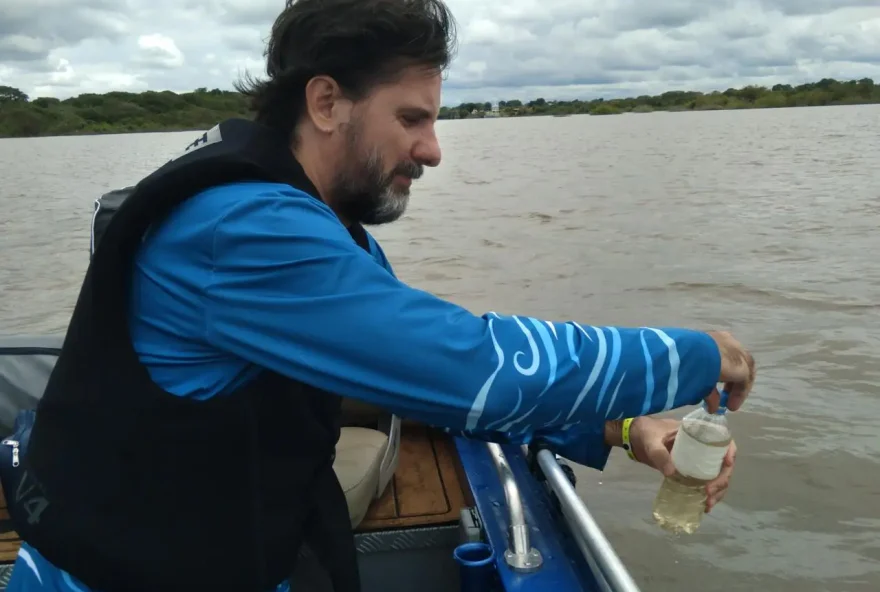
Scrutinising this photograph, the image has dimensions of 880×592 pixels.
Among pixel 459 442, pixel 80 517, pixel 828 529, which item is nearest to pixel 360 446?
pixel 459 442

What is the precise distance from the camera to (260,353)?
1.29 metres

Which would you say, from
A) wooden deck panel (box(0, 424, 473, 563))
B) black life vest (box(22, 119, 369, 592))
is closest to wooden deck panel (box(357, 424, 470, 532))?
wooden deck panel (box(0, 424, 473, 563))

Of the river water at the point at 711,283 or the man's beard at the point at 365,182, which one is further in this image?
the river water at the point at 711,283

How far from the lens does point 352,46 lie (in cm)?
162

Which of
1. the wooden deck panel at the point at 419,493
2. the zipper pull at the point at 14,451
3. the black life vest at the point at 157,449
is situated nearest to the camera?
the black life vest at the point at 157,449

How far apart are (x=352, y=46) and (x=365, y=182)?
268mm

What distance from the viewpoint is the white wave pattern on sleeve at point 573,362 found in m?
1.32

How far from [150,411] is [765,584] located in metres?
3.54

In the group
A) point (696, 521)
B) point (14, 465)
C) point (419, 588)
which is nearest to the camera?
point (14, 465)

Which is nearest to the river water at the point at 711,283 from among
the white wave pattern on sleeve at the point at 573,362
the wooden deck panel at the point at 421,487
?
the wooden deck panel at the point at 421,487

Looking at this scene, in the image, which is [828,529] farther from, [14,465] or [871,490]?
[14,465]

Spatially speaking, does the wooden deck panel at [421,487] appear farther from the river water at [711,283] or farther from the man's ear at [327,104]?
the river water at [711,283]

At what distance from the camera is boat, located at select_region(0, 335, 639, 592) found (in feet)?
6.56

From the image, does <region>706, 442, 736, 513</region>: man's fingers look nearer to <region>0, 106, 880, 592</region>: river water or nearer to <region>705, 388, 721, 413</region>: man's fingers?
<region>705, 388, 721, 413</region>: man's fingers
